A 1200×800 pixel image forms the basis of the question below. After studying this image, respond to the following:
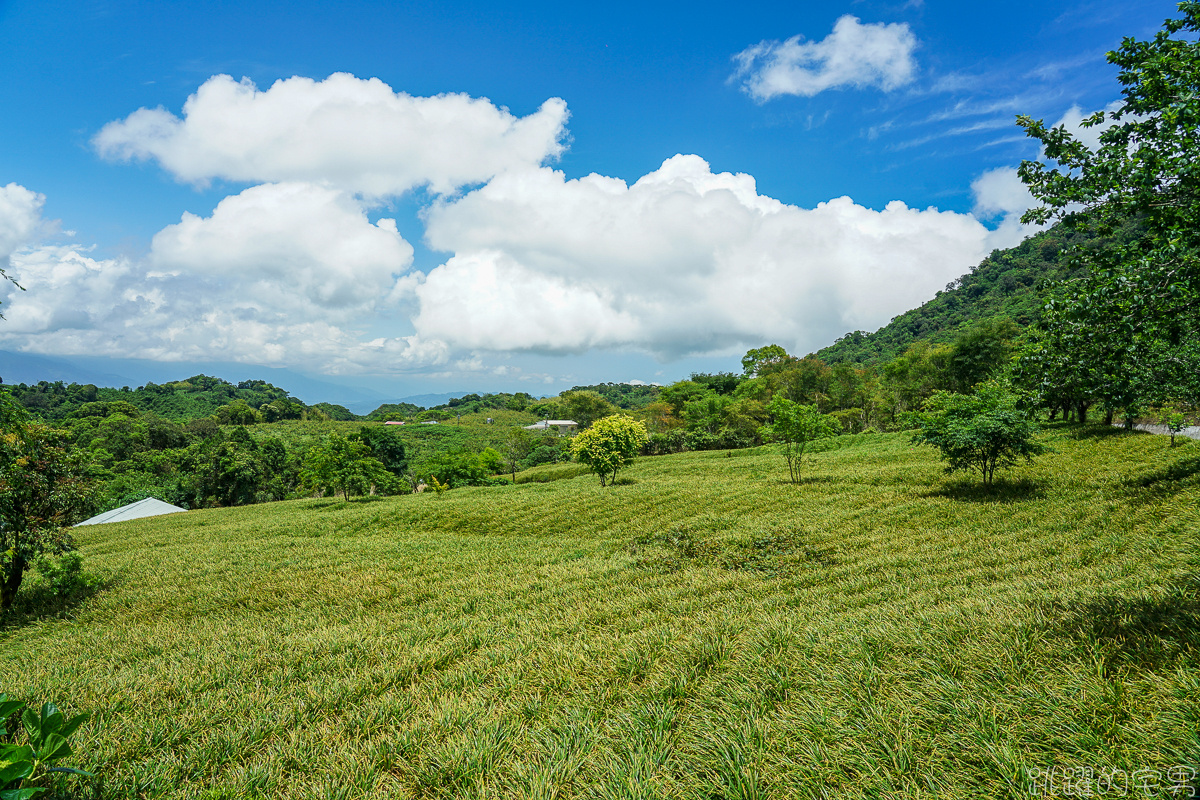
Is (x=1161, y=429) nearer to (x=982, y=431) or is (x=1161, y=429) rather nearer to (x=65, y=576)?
(x=982, y=431)

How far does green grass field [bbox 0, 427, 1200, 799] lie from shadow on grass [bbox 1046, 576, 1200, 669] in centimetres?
3

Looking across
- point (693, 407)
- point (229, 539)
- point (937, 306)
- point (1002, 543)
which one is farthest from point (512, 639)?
point (937, 306)

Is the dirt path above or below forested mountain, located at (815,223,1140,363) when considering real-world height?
below

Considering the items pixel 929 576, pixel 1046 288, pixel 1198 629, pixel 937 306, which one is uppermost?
pixel 937 306

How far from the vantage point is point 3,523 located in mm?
9391

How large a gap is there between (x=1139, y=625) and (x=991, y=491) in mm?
12667

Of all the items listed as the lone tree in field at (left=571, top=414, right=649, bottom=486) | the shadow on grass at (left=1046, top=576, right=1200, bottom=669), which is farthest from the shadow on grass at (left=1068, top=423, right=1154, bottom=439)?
the lone tree in field at (left=571, top=414, right=649, bottom=486)

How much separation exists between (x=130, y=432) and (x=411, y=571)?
69248 mm

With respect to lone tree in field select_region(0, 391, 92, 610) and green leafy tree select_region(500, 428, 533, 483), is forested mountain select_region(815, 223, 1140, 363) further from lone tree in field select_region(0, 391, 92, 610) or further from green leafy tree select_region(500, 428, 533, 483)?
lone tree in field select_region(0, 391, 92, 610)

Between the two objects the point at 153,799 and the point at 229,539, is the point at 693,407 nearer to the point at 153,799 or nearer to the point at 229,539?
the point at 229,539

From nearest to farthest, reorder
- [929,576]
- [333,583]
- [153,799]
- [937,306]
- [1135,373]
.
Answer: [153,799] → [1135,373] → [929,576] → [333,583] → [937,306]

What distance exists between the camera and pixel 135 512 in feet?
112

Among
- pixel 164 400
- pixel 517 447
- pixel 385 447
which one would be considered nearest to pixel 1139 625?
pixel 385 447

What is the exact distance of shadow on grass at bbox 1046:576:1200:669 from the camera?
385 centimetres
